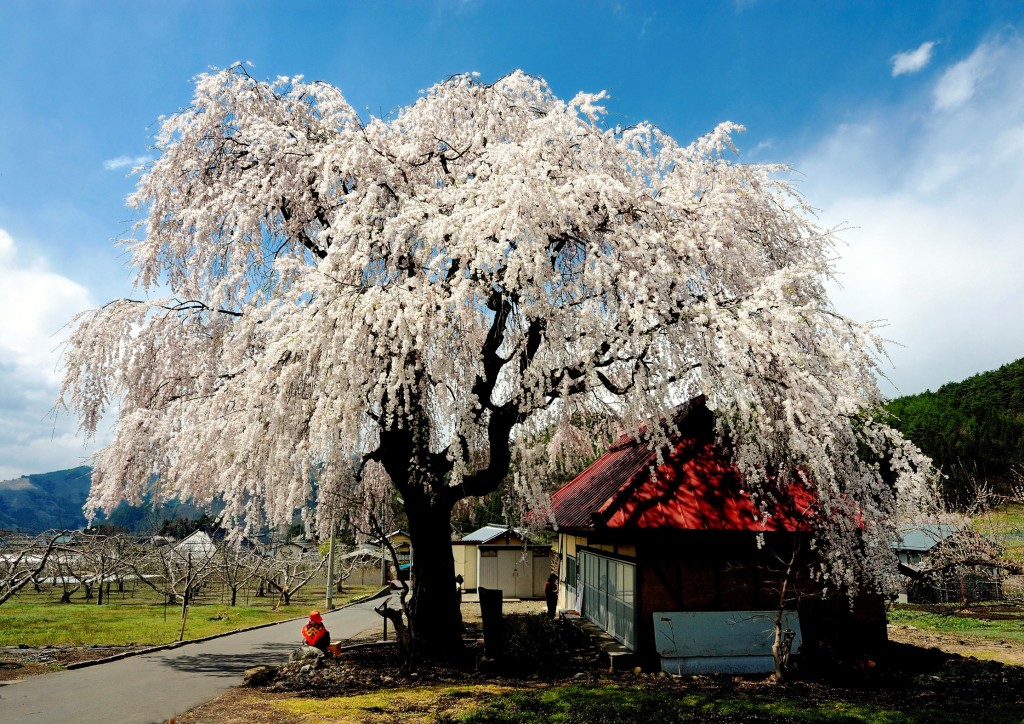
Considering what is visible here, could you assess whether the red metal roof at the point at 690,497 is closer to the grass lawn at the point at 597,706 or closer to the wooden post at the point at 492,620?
the wooden post at the point at 492,620

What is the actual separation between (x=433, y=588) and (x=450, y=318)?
220 inches

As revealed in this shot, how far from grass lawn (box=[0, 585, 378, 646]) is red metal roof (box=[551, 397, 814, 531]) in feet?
39.1

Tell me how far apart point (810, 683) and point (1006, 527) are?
78.9 feet

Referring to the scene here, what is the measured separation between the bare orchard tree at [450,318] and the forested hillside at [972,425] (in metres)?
34.0

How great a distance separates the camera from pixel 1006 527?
27.8 meters

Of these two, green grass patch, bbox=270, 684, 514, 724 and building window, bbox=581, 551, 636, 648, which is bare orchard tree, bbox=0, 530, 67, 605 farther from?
building window, bbox=581, 551, 636, 648

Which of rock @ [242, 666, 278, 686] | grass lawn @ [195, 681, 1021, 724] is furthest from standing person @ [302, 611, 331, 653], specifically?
grass lawn @ [195, 681, 1021, 724]

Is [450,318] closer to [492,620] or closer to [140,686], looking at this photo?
[492,620]

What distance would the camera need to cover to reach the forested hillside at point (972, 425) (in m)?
49.2

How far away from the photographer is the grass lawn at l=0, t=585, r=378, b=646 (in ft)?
53.5

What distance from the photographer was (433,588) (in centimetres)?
1185

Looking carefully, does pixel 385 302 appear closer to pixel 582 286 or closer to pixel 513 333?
pixel 582 286

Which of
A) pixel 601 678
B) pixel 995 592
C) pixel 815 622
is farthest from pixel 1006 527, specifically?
pixel 601 678

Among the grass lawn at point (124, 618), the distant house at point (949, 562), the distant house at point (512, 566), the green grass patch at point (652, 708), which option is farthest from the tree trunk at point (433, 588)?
the distant house at point (512, 566)
